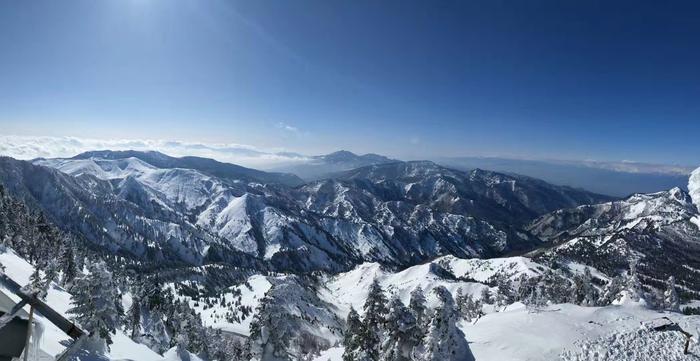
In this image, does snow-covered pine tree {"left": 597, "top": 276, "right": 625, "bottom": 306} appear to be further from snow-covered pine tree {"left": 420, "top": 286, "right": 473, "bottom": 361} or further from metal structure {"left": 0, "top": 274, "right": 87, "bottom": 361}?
metal structure {"left": 0, "top": 274, "right": 87, "bottom": 361}

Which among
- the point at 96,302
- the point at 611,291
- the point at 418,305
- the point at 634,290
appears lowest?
the point at 611,291

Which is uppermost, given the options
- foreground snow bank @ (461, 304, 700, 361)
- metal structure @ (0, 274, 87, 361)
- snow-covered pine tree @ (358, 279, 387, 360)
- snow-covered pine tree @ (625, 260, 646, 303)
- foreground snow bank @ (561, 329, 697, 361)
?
metal structure @ (0, 274, 87, 361)

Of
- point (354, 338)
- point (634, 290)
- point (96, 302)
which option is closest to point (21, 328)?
point (354, 338)

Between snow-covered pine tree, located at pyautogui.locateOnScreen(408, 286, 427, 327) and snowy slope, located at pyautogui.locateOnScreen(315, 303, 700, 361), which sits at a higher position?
snow-covered pine tree, located at pyautogui.locateOnScreen(408, 286, 427, 327)

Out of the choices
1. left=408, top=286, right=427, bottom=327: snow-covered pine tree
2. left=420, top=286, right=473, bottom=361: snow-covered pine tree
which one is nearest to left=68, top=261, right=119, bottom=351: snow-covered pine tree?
left=408, top=286, right=427, bottom=327: snow-covered pine tree

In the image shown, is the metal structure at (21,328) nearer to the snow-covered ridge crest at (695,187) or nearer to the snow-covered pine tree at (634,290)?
the snow-covered ridge crest at (695,187)

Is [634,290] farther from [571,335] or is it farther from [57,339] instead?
[57,339]
